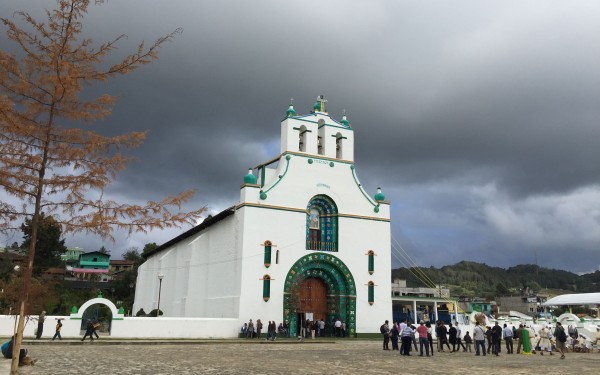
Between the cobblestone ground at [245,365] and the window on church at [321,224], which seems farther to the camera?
the window on church at [321,224]

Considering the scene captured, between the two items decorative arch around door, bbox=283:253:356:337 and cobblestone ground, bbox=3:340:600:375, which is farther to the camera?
decorative arch around door, bbox=283:253:356:337

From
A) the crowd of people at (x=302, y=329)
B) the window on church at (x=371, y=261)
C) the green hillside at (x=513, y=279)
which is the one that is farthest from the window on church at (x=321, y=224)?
the green hillside at (x=513, y=279)

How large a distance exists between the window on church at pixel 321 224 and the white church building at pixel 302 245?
0.06m

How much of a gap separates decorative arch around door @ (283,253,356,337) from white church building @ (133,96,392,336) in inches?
2.4

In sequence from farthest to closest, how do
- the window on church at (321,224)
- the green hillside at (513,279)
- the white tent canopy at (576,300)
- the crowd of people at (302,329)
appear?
the green hillside at (513,279)
the white tent canopy at (576,300)
the window on church at (321,224)
the crowd of people at (302,329)

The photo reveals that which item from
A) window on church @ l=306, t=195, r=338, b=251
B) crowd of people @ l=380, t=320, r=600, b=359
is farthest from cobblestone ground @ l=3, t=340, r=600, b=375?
window on church @ l=306, t=195, r=338, b=251

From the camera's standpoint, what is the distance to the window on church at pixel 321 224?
102ft

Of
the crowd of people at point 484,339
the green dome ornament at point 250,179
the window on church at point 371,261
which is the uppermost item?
the green dome ornament at point 250,179

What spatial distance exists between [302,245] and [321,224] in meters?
2.24

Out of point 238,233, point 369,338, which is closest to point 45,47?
point 238,233

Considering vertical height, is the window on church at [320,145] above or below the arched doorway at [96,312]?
above

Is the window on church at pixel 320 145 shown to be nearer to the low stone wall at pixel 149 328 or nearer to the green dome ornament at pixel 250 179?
the green dome ornament at pixel 250 179

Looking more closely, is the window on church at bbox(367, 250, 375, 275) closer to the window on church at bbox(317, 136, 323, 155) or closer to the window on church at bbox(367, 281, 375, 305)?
the window on church at bbox(367, 281, 375, 305)

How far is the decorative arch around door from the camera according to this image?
98.8 feet
